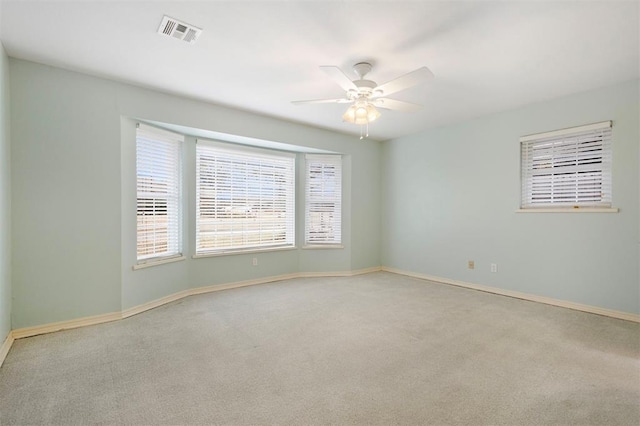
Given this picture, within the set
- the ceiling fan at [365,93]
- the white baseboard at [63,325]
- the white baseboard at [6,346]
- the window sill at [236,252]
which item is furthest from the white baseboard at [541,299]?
the white baseboard at [6,346]

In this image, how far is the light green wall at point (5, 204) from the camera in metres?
2.55

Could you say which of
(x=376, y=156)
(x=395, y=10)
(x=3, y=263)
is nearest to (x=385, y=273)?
(x=376, y=156)

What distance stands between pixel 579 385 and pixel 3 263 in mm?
4438

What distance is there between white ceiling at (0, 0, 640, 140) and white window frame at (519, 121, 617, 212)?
1.86ft

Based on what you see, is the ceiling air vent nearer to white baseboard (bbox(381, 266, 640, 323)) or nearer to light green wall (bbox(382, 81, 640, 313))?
light green wall (bbox(382, 81, 640, 313))

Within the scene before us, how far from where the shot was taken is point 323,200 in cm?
560

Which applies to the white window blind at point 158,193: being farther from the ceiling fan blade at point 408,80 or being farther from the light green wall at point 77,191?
the ceiling fan blade at point 408,80

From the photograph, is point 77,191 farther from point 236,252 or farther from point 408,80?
point 408,80

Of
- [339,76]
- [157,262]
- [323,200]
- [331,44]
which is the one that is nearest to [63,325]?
[157,262]

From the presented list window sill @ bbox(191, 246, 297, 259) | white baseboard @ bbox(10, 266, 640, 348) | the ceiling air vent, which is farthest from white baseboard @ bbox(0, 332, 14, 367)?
the ceiling air vent

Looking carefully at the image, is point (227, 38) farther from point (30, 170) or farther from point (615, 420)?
point (615, 420)

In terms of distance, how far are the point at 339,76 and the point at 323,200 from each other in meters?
3.21

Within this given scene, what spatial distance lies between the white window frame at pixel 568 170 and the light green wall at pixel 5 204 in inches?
219

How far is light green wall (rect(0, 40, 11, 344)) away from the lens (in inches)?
101
